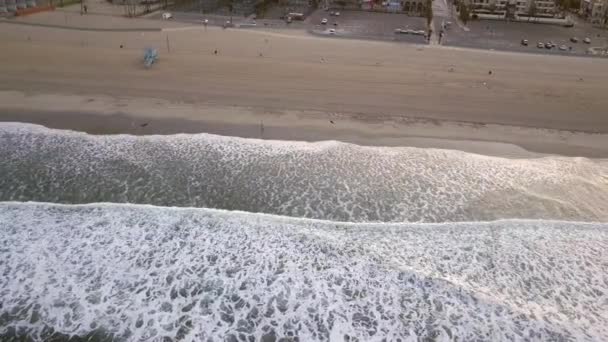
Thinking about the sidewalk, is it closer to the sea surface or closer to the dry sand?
the dry sand

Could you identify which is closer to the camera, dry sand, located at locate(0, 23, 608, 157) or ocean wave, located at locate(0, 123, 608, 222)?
ocean wave, located at locate(0, 123, 608, 222)

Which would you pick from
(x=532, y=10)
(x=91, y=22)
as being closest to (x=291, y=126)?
(x=91, y=22)

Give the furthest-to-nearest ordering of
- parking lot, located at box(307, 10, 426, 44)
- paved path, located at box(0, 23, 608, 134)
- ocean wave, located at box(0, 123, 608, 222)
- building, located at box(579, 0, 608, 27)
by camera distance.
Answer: building, located at box(579, 0, 608, 27) → parking lot, located at box(307, 10, 426, 44) → paved path, located at box(0, 23, 608, 134) → ocean wave, located at box(0, 123, 608, 222)

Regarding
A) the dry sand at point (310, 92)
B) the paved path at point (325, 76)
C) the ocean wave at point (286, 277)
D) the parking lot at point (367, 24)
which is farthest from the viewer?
the parking lot at point (367, 24)

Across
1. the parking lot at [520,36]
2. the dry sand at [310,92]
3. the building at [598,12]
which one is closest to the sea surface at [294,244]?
the dry sand at [310,92]

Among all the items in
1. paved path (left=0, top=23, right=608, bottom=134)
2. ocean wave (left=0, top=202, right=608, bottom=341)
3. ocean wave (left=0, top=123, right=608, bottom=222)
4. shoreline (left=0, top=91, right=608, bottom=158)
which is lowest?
ocean wave (left=0, top=202, right=608, bottom=341)

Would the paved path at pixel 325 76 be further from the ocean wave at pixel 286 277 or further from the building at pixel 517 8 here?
the building at pixel 517 8

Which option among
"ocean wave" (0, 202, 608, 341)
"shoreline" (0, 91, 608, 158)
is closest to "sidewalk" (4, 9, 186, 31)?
"shoreline" (0, 91, 608, 158)
